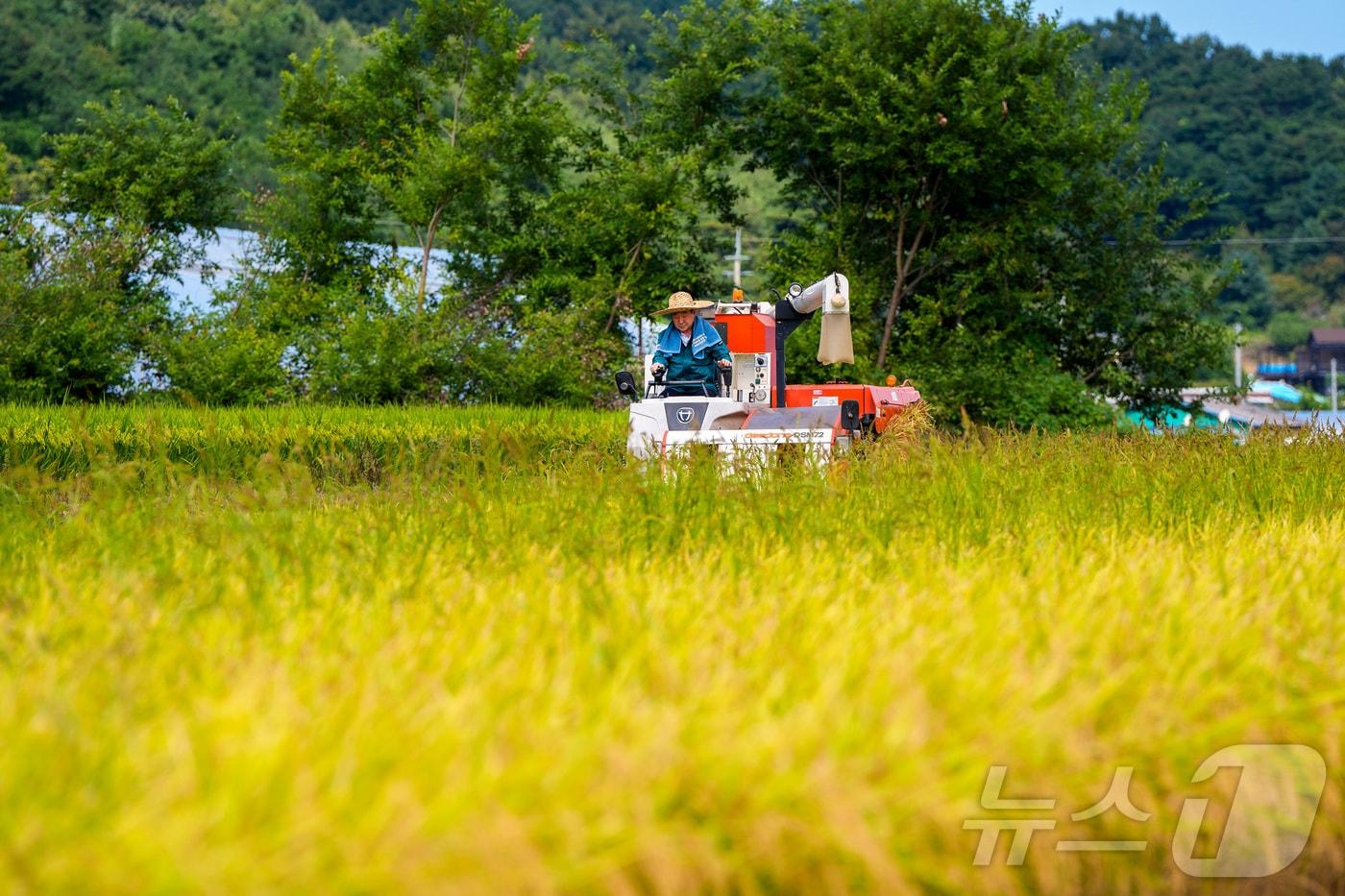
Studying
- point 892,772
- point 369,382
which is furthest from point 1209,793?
point 369,382

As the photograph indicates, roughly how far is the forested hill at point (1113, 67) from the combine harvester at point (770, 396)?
36.7 metres

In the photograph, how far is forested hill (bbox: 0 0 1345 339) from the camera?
5041 centimetres

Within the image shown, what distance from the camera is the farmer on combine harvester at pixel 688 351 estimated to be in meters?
11.9

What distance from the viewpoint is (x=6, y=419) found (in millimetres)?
13773

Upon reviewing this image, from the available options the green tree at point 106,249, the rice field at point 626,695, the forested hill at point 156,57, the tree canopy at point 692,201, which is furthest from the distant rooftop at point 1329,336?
the rice field at point 626,695

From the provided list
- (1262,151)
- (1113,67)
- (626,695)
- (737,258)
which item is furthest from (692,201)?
(1262,151)

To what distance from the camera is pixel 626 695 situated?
286cm

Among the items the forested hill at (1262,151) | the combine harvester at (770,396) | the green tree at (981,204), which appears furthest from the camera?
the forested hill at (1262,151)

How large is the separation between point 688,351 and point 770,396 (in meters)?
1.62

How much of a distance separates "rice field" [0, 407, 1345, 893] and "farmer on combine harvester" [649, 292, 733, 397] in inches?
238

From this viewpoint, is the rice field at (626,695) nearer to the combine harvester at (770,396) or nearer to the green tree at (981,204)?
the combine harvester at (770,396)

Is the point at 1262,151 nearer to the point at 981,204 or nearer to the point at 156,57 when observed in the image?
the point at 156,57

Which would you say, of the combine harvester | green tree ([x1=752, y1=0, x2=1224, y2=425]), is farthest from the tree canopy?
the combine harvester

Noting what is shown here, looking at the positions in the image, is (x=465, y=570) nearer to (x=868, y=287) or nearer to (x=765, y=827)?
(x=765, y=827)
